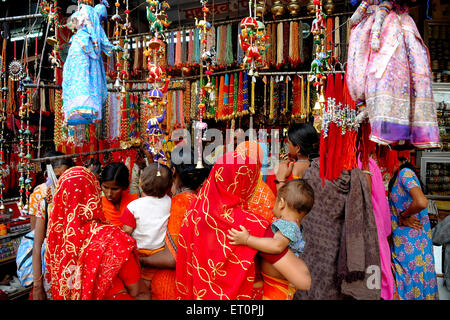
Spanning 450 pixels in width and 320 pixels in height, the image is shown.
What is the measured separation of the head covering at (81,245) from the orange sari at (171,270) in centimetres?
41

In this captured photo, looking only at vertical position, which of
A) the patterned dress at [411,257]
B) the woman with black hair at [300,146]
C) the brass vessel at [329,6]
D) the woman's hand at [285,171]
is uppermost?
the brass vessel at [329,6]

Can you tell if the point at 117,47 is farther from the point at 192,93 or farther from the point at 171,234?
the point at 192,93

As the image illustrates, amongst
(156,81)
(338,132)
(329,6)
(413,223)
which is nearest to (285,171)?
(338,132)

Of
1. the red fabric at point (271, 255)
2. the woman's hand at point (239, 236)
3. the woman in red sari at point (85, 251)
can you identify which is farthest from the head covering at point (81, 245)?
the red fabric at point (271, 255)

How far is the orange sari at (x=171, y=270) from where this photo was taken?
1.90 metres

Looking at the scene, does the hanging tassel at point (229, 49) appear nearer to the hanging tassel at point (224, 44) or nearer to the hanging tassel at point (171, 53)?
the hanging tassel at point (224, 44)

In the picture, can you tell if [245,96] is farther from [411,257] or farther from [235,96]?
[411,257]

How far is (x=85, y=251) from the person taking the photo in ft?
4.99

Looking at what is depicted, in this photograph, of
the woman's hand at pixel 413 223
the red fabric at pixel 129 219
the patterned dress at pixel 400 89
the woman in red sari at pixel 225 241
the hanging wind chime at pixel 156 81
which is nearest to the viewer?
the patterned dress at pixel 400 89

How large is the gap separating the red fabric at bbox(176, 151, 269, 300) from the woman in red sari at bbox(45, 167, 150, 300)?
0.33m

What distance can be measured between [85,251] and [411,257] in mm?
2530

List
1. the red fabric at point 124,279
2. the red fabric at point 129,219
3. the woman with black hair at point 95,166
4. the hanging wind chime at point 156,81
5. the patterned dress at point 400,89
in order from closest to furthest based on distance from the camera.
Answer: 1. the patterned dress at point 400,89
2. the red fabric at point 124,279
3. the hanging wind chime at point 156,81
4. the red fabric at point 129,219
5. the woman with black hair at point 95,166

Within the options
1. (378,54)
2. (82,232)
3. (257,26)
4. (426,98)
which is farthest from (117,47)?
(426,98)
